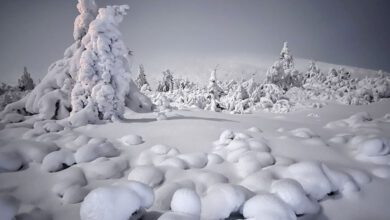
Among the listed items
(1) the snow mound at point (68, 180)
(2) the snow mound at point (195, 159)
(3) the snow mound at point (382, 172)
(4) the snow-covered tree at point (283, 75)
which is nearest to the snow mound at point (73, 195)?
(1) the snow mound at point (68, 180)

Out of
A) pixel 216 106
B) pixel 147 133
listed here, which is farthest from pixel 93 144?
pixel 216 106

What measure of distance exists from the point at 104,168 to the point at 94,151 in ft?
2.67

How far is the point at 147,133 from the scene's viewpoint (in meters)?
7.34

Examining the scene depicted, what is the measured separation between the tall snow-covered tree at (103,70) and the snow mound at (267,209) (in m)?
6.45

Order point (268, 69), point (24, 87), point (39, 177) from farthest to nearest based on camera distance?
point (24, 87), point (268, 69), point (39, 177)

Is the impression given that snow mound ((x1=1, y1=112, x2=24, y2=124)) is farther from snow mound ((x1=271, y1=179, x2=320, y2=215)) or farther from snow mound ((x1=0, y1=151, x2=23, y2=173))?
snow mound ((x1=271, y1=179, x2=320, y2=215))

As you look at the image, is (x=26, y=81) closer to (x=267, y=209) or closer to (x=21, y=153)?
(x=21, y=153)

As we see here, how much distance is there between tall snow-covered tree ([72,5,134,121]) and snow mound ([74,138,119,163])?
2995mm

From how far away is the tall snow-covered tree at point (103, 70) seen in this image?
884 cm

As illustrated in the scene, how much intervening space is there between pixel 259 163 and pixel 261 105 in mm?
16736

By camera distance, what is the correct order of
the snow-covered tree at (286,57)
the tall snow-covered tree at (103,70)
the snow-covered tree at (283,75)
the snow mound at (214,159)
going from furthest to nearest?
the snow-covered tree at (286,57)
the snow-covered tree at (283,75)
the tall snow-covered tree at (103,70)
the snow mound at (214,159)

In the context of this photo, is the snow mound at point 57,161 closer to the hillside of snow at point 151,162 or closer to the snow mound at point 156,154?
the hillside of snow at point 151,162

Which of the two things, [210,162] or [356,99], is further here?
[356,99]

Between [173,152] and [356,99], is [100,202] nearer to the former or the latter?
[173,152]
